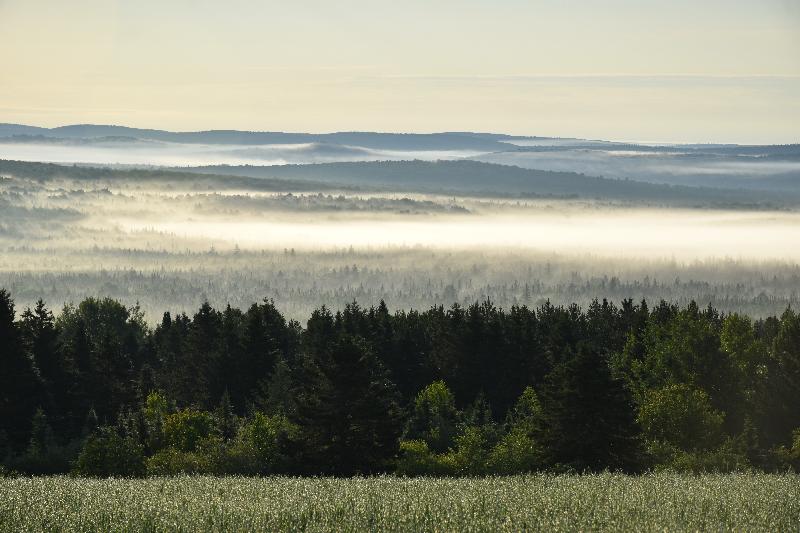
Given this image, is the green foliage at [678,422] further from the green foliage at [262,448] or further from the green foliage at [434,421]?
the green foliage at [262,448]

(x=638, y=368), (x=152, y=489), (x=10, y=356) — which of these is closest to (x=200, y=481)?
(x=152, y=489)

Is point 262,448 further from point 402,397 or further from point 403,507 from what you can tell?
point 403,507

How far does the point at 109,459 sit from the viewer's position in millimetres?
65188

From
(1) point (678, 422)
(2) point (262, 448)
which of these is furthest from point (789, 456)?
(2) point (262, 448)

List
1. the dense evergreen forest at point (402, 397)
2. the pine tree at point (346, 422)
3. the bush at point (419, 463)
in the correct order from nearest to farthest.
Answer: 1. the pine tree at point (346, 422)
2. the dense evergreen forest at point (402, 397)
3. the bush at point (419, 463)

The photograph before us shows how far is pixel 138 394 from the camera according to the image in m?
105

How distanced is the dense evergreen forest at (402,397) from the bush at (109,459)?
0.13m

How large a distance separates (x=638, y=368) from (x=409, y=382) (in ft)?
83.2

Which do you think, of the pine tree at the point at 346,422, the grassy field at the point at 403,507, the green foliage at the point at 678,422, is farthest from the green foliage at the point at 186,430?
the grassy field at the point at 403,507

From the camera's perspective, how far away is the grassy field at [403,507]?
1006 inches

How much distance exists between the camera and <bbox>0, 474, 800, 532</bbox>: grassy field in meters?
25.6

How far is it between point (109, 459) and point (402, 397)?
164 feet

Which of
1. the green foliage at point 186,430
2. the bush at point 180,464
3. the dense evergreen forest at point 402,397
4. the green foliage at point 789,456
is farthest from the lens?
the green foliage at point 789,456

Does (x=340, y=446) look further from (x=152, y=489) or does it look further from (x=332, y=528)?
(x=332, y=528)
